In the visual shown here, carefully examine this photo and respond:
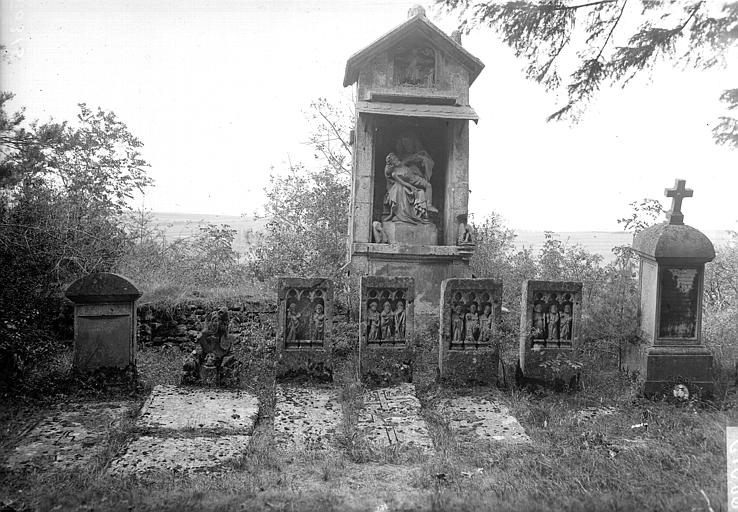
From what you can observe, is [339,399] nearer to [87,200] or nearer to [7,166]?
[7,166]

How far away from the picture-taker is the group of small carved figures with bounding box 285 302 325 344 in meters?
6.82

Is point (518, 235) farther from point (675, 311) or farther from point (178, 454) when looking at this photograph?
point (178, 454)

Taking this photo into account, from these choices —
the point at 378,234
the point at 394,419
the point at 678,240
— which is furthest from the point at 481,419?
the point at 378,234

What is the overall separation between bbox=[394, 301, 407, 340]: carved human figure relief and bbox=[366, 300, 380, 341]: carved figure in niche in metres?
0.21

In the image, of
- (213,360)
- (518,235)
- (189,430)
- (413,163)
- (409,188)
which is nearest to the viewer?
(189,430)

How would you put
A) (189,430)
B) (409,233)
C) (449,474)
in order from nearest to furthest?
(449,474), (189,430), (409,233)

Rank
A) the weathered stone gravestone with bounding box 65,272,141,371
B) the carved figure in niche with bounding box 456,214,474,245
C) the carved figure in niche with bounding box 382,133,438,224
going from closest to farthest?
1. the weathered stone gravestone with bounding box 65,272,141,371
2. the carved figure in niche with bounding box 456,214,474,245
3. the carved figure in niche with bounding box 382,133,438,224

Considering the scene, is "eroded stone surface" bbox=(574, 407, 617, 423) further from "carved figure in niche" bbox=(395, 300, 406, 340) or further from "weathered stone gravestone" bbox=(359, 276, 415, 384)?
"carved figure in niche" bbox=(395, 300, 406, 340)

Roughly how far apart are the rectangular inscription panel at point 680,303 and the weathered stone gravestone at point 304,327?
365cm

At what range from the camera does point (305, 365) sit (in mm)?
6762

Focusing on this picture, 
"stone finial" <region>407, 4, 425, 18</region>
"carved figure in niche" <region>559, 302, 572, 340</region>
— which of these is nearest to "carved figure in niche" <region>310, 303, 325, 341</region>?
"carved figure in niche" <region>559, 302, 572, 340</region>

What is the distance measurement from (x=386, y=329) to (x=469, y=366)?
3.28 feet

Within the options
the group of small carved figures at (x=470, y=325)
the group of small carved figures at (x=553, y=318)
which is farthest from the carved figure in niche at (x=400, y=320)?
the group of small carved figures at (x=553, y=318)

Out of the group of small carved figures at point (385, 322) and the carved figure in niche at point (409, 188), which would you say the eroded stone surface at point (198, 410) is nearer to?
the group of small carved figures at point (385, 322)
